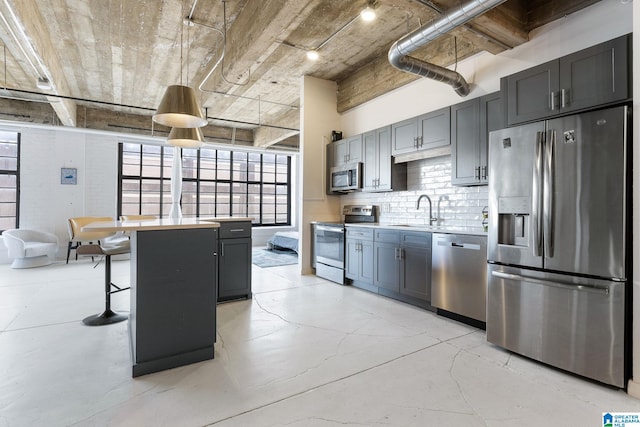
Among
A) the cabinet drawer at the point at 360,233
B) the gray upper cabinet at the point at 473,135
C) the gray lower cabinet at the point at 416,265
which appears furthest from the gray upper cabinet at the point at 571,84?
the cabinet drawer at the point at 360,233

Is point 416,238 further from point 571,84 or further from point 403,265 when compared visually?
point 571,84

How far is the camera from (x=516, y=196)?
8.49 feet

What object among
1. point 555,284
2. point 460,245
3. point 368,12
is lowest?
point 555,284

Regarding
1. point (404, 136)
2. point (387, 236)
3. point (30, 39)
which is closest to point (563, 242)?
point (387, 236)

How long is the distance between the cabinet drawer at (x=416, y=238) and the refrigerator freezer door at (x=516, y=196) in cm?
87

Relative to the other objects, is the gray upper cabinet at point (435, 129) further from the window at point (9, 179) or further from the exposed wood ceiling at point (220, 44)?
the window at point (9, 179)

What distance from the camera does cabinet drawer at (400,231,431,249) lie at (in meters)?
3.62

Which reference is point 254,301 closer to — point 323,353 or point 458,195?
point 323,353

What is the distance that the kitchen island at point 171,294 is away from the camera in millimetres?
2244

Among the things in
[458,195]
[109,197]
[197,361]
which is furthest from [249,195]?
[197,361]

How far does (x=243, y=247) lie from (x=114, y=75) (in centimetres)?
414

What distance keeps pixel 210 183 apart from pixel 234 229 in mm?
5675

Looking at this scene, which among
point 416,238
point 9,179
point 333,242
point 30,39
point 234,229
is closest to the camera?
point 30,39

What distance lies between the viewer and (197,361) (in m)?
2.45
